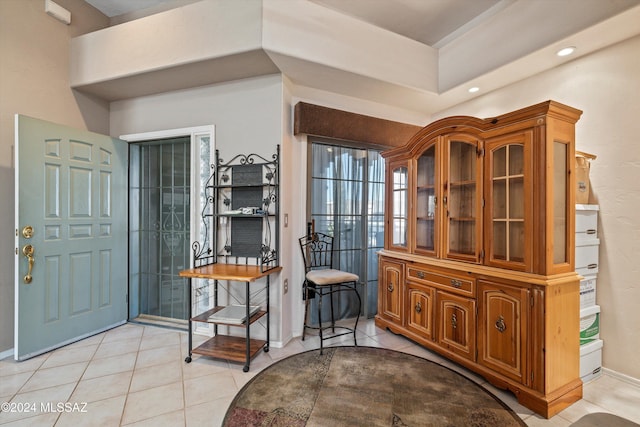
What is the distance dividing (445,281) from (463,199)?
2.39 ft

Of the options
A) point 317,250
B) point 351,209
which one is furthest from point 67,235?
point 351,209

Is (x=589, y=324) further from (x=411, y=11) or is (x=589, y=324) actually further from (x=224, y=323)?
(x=411, y=11)

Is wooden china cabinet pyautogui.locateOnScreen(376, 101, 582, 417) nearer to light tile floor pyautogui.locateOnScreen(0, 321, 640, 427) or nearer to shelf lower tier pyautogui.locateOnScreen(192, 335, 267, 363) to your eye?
light tile floor pyautogui.locateOnScreen(0, 321, 640, 427)

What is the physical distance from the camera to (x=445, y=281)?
2555 mm

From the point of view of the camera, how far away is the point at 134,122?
3.39 metres

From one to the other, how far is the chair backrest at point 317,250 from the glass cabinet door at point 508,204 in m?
1.68

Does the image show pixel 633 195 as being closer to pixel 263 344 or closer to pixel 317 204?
pixel 317 204

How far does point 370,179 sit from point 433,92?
1.18 m

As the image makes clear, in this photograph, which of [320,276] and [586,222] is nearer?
[586,222]

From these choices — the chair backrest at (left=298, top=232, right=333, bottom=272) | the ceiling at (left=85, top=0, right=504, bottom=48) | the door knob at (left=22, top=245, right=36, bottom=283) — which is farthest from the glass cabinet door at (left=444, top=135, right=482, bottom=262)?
the door knob at (left=22, top=245, right=36, bottom=283)

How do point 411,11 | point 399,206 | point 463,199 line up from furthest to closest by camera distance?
1. point 399,206
2. point 411,11
3. point 463,199

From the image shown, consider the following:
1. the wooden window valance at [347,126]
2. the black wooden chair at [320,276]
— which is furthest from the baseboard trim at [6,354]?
the wooden window valance at [347,126]

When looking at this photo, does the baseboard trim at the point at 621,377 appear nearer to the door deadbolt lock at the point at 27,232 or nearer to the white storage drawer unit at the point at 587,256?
the white storage drawer unit at the point at 587,256

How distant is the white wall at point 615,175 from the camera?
225 cm
